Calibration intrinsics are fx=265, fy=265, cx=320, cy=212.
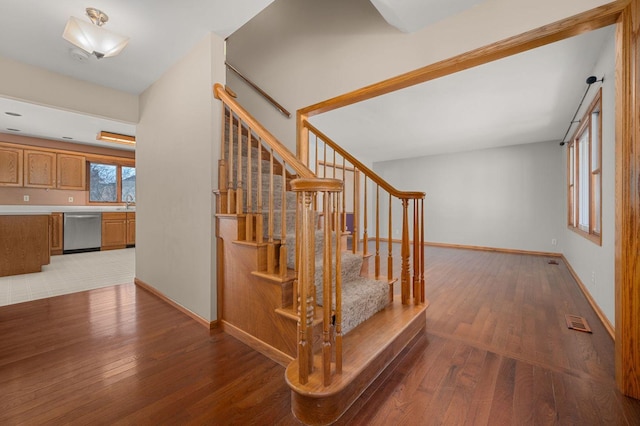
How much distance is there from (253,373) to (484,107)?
4.27 metres

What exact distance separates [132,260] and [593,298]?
652cm

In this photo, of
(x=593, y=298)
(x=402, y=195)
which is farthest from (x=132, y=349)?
(x=593, y=298)

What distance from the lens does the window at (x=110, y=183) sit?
6031 mm

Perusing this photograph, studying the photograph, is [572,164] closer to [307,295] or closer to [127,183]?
[307,295]

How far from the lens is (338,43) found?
104 inches

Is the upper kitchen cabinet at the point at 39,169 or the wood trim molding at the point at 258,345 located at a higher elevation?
the upper kitchen cabinet at the point at 39,169

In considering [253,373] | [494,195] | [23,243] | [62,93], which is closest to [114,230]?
[23,243]

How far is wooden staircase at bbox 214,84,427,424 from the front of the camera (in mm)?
1231

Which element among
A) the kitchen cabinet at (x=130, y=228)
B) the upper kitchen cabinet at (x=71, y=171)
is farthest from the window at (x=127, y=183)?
the upper kitchen cabinet at (x=71, y=171)

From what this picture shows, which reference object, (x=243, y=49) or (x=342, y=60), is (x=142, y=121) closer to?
(x=243, y=49)

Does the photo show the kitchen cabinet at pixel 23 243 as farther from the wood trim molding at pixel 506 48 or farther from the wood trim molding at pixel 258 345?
the wood trim molding at pixel 506 48

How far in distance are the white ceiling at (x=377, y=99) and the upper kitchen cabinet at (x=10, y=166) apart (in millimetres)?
Answer: 472

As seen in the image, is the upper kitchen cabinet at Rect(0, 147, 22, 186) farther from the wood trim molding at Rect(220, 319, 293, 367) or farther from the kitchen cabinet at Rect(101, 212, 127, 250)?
the wood trim molding at Rect(220, 319, 293, 367)

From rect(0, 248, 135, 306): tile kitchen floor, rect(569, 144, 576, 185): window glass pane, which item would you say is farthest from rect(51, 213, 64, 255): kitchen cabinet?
rect(569, 144, 576, 185): window glass pane
